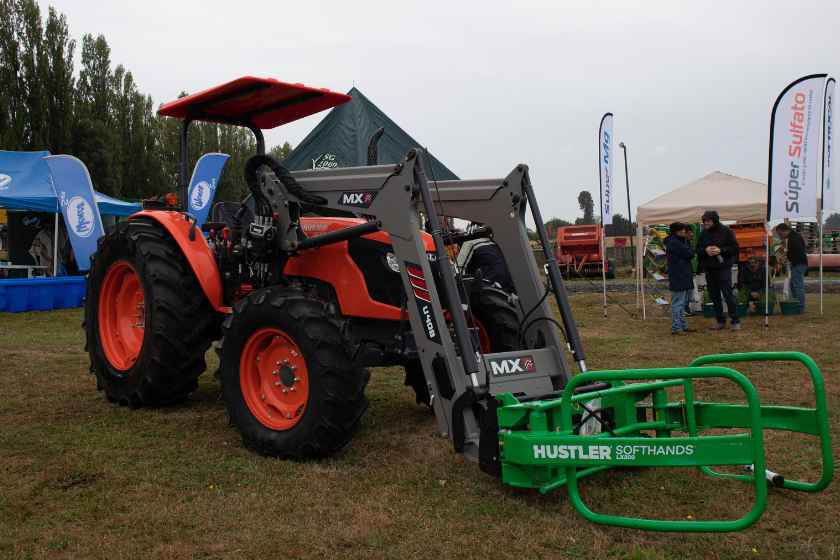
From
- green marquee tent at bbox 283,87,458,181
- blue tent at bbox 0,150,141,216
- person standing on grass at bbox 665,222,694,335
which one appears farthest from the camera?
blue tent at bbox 0,150,141,216

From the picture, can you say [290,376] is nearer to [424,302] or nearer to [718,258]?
[424,302]

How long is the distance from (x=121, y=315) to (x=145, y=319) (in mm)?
892

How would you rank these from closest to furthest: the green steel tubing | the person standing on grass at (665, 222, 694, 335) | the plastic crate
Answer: the green steel tubing → the person standing on grass at (665, 222, 694, 335) → the plastic crate

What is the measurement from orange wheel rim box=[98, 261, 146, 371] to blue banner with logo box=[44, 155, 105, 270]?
846 centimetres

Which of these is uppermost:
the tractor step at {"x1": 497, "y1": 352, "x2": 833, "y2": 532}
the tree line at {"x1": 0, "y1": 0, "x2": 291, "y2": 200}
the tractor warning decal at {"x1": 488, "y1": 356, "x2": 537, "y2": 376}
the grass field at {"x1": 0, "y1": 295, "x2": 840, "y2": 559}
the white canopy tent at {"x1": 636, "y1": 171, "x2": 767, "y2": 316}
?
the tree line at {"x1": 0, "y1": 0, "x2": 291, "y2": 200}

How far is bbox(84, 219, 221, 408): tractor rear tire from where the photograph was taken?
5.41 meters

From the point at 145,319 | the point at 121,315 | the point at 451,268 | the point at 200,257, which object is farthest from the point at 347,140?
the point at 451,268

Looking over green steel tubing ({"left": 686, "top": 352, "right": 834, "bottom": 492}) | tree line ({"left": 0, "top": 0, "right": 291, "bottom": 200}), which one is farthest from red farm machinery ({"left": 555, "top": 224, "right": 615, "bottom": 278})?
green steel tubing ({"left": 686, "top": 352, "right": 834, "bottom": 492})

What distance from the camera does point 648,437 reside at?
370cm

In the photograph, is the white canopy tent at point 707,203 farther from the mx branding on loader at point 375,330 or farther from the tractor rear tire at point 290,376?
the tractor rear tire at point 290,376

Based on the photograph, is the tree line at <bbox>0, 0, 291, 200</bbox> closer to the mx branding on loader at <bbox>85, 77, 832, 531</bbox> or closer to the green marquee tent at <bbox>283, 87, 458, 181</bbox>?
the green marquee tent at <bbox>283, 87, 458, 181</bbox>

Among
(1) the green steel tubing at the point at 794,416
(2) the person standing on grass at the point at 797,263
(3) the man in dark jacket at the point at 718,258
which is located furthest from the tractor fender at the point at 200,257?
(2) the person standing on grass at the point at 797,263

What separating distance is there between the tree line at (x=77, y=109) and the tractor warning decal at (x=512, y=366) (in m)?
23.4

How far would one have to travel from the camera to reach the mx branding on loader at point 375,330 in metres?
3.49
